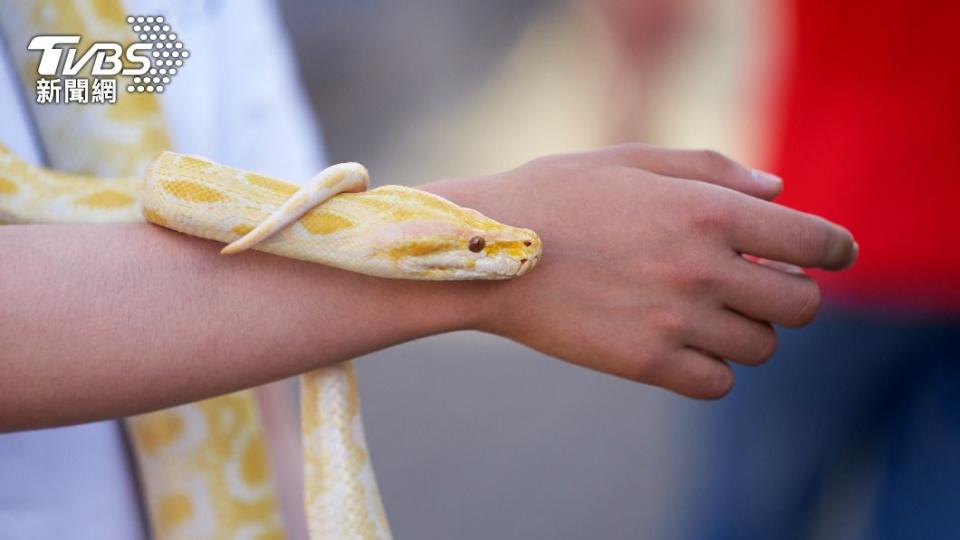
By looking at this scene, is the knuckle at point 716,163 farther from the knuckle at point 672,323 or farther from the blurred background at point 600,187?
the blurred background at point 600,187

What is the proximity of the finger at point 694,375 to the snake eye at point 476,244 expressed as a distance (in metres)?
0.22

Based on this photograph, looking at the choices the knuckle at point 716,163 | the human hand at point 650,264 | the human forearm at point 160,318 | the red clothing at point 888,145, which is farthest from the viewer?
the red clothing at point 888,145

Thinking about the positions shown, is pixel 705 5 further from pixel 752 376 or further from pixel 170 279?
pixel 170 279

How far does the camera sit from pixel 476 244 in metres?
0.69

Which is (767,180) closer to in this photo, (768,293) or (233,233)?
(768,293)

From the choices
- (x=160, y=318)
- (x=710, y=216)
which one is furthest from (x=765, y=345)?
(x=160, y=318)

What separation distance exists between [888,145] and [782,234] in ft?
2.98

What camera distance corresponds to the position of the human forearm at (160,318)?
2.01 ft

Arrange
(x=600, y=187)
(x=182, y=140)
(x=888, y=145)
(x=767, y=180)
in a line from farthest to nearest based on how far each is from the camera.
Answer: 1. (x=888, y=145)
2. (x=182, y=140)
3. (x=767, y=180)
4. (x=600, y=187)

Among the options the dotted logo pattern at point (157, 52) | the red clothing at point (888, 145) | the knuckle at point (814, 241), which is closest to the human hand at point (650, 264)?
the knuckle at point (814, 241)

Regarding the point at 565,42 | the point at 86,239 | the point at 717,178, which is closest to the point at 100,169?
the point at 86,239

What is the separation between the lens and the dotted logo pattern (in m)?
0.94

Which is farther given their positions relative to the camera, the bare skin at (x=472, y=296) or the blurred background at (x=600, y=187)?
the blurred background at (x=600, y=187)

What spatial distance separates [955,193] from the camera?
1.57m
